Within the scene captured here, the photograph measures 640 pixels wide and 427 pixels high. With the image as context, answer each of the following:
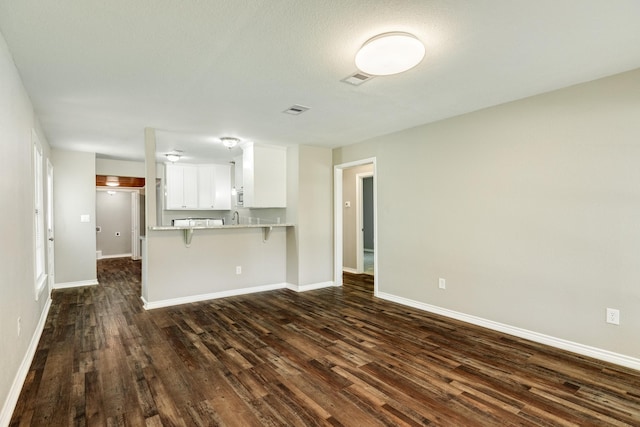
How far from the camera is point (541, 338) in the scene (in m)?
3.06

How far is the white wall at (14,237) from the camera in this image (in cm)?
198

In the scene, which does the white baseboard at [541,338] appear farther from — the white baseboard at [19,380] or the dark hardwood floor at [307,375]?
the white baseboard at [19,380]

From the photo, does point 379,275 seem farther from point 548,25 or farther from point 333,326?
point 548,25

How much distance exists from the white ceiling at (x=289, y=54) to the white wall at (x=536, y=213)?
28cm

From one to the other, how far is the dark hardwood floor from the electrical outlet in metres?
0.36

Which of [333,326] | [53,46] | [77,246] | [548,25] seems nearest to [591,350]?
[333,326]

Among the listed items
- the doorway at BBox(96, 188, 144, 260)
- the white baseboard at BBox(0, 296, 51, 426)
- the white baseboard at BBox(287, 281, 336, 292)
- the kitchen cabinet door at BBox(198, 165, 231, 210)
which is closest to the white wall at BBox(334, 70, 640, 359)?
the white baseboard at BBox(287, 281, 336, 292)

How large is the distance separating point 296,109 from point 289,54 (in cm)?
120

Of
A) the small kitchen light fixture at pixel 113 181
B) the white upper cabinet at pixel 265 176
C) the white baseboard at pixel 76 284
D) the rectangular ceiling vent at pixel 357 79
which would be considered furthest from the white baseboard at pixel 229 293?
the small kitchen light fixture at pixel 113 181

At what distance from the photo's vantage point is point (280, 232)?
5512mm

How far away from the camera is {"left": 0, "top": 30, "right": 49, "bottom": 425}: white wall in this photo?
6.49 feet

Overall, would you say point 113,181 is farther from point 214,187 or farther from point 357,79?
point 357,79

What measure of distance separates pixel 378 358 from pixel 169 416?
1.67m

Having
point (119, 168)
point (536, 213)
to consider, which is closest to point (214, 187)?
point (119, 168)
